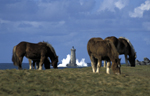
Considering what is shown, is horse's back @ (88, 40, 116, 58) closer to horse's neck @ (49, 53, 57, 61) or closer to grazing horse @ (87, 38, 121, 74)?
grazing horse @ (87, 38, 121, 74)

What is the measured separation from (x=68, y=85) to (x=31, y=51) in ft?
23.8

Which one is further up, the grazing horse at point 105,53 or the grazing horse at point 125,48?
the grazing horse at point 125,48

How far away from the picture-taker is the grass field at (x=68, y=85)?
14469 mm

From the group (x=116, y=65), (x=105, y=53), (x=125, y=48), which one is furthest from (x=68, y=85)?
(x=125, y=48)

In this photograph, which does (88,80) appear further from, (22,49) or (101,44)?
(22,49)

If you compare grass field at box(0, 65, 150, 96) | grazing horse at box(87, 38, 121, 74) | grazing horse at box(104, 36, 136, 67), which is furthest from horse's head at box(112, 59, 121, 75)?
grazing horse at box(104, 36, 136, 67)

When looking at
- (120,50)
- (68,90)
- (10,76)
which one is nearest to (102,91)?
(68,90)

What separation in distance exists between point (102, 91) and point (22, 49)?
9656 millimetres

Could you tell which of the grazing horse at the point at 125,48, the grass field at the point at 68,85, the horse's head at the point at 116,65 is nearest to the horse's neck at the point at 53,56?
the grass field at the point at 68,85

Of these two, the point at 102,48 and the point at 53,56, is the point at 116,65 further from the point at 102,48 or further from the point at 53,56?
the point at 53,56

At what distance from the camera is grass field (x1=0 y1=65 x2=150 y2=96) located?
47.5 feet

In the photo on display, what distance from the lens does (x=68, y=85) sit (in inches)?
634

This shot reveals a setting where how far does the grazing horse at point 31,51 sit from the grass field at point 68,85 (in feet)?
13.3

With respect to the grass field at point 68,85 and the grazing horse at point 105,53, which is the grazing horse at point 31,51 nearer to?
the grass field at point 68,85
